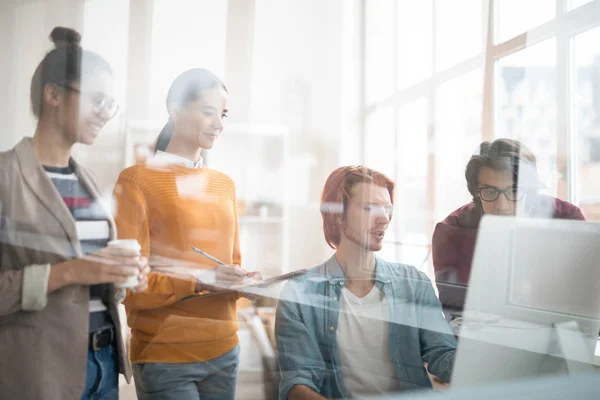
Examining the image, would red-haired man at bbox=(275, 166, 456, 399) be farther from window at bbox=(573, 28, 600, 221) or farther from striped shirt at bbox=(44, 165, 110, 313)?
window at bbox=(573, 28, 600, 221)

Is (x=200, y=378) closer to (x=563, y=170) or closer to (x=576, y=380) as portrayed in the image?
(x=576, y=380)

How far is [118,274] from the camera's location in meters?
0.72

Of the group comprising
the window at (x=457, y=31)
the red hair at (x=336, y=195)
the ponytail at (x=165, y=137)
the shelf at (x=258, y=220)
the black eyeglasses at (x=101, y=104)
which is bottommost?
the shelf at (x=258, y=220)

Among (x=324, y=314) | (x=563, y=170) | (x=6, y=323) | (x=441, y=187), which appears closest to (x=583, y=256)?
(x=563, y=170)

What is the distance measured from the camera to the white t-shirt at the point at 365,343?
3.20 feet

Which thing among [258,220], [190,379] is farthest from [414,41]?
[190,379]

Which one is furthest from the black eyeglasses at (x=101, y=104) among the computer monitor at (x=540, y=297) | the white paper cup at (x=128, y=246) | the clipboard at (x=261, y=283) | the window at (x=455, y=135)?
the computer monitor at (x=540, y=297)

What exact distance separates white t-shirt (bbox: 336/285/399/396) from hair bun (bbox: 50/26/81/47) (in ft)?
2.05

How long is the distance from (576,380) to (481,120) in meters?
0.60

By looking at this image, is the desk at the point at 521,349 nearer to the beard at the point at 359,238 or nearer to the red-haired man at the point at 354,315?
the red-haired man at the point at 354,315

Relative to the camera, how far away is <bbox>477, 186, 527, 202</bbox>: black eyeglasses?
118 cm

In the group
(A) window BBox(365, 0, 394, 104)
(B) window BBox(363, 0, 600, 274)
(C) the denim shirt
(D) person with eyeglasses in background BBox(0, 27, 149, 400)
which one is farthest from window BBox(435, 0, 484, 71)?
(D) person with eyeglasses in background BBox(0, 27, 149, 400)

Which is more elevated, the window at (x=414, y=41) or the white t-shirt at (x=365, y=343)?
Result: the window at (x=414, y=41)

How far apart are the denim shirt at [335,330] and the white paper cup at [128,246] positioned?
0.90ft
